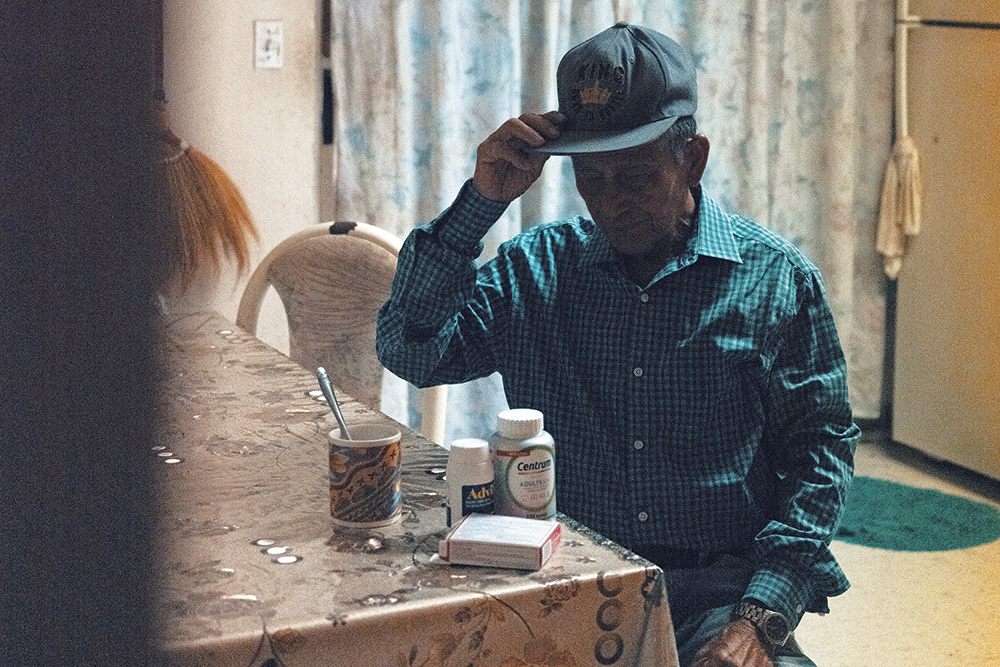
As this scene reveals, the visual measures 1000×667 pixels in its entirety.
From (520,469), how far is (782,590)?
1.26 ft

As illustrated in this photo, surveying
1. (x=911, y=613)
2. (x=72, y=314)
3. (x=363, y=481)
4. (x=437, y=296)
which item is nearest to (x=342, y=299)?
(x=437, y=296)

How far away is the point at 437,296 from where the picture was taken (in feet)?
4.35

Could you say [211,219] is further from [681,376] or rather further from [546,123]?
[681,376]

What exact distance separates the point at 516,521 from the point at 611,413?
1.45ft

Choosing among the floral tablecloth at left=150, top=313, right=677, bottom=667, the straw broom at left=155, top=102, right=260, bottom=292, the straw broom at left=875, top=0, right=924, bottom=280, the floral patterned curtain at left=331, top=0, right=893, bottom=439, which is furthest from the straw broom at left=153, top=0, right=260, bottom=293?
the straw broom at left=875, top=0, right=924, bottom=280

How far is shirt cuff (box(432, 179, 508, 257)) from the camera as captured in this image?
1306 millimetres

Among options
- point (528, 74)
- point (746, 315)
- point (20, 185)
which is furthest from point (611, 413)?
point (528, 74)

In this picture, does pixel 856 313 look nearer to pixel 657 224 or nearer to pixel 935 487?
pixel 935 487

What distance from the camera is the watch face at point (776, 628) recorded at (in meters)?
1.14

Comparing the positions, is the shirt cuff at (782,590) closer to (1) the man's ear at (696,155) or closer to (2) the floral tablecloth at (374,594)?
(2) the floral tablecloth at (374,594)

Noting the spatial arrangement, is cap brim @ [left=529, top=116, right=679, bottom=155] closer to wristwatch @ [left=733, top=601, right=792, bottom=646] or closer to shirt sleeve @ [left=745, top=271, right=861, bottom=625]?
shirt sleeve @ [left=745, top=271, right=861, bottom=625]

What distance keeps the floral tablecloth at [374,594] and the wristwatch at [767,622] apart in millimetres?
287

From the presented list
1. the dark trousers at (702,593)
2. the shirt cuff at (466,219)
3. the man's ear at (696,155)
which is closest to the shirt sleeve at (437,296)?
the shirt cuff at (466,219)

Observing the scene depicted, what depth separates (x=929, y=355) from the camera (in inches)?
130
